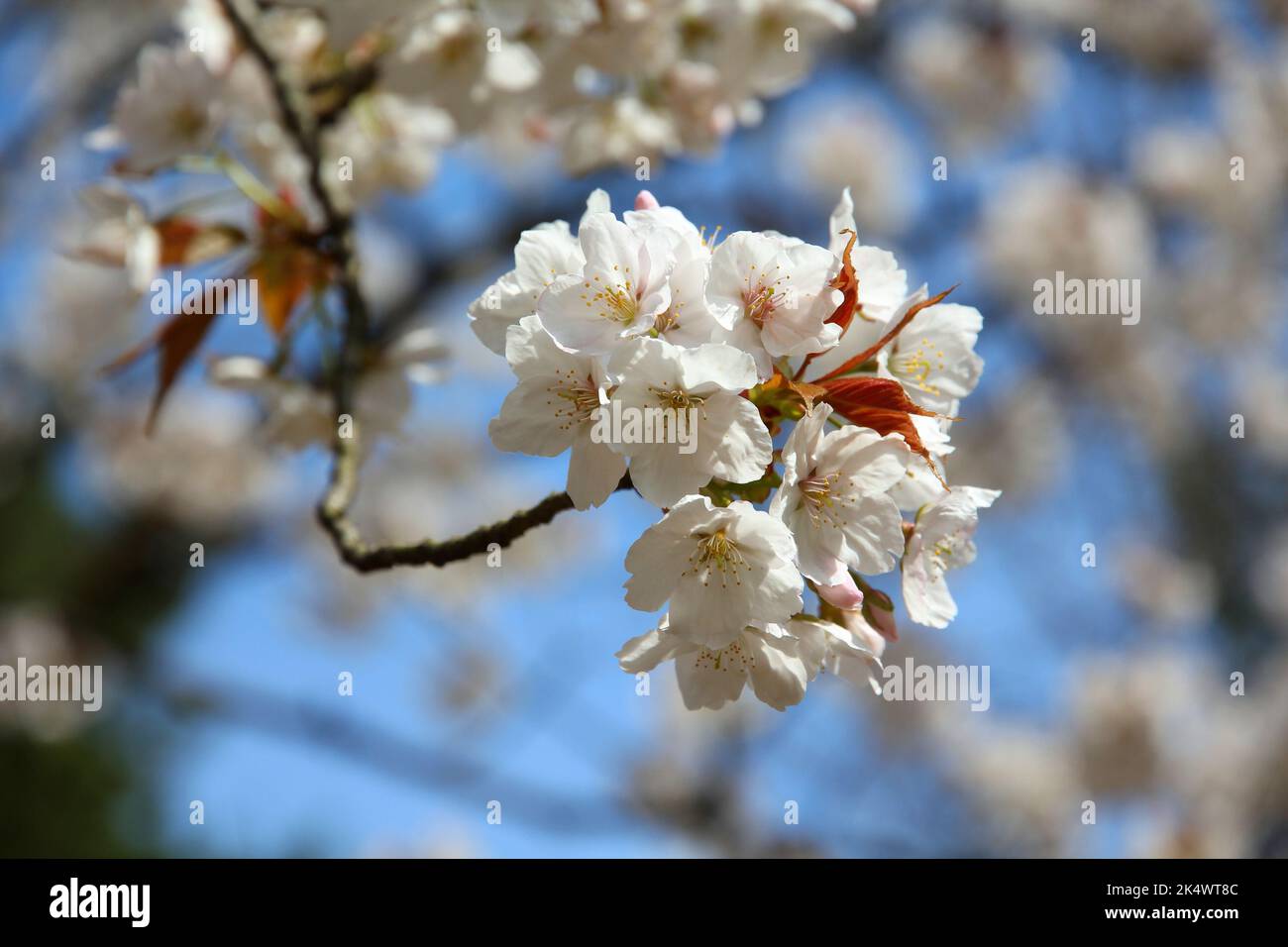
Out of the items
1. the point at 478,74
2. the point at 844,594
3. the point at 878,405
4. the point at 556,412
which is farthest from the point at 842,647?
the point at 478,74

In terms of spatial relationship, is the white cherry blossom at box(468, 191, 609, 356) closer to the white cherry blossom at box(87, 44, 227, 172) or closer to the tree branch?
the tree branch

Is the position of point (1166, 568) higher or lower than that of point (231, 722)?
higher

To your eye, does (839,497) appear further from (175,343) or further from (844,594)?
(175,343)

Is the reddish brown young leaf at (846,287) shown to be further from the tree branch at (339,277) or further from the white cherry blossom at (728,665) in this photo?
the tree branch at (339,277)

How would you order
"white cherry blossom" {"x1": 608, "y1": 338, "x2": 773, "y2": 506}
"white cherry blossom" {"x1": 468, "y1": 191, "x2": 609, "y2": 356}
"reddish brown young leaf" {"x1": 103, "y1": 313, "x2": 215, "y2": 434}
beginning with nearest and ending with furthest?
"white cherry blossom" {"x1": 608, "y1": 338, "x2": 773, "y2": 506}, "white cherry blossom" {"x1": 468, "y1": 191, "x2": 609, "y2": 356}, "reddish brown young leaf" {"x1": 103, "y1": 313, "x2": 215, "y2": 434}

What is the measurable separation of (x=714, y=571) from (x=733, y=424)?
12 cm

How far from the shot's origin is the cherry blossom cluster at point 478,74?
4.57 feet

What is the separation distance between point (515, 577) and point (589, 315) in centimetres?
509

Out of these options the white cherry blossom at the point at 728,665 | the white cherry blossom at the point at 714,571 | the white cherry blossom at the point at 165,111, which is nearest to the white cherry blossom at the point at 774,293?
the white cherry blossom at the point at 714,571

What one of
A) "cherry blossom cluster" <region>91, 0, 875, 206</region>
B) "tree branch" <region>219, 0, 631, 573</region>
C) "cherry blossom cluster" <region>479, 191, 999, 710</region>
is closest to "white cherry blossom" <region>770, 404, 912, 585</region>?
"cherry blossom cluster" <region>479, 191, 999, 710</region>

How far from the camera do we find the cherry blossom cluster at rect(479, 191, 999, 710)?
79 cm

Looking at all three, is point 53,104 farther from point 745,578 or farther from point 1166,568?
point 1166,568
